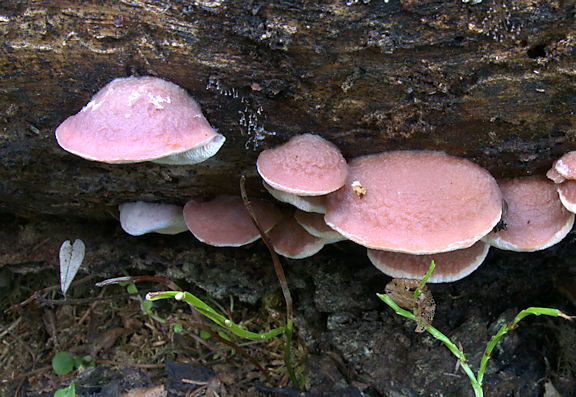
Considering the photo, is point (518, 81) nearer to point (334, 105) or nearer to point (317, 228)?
point (334, 105)

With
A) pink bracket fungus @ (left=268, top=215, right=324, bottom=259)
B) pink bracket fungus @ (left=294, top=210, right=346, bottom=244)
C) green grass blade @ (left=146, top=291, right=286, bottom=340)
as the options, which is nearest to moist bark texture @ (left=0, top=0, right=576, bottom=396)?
pink bracket fungus @ (left=268, top=215, right=324, bottom=259)

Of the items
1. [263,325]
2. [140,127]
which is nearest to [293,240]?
[140,127]

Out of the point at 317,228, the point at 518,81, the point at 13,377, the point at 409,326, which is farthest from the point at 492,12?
the point at 13,377

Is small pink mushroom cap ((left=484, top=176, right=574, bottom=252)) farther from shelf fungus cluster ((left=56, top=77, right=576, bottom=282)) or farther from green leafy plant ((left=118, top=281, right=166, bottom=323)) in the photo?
green leafy plant ((left=118, top=281, right=166, bottom=323))

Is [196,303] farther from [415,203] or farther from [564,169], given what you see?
[564,169]

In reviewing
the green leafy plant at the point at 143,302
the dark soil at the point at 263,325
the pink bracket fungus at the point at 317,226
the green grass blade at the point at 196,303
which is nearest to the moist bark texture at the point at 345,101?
the dark soil at the point at 263,325

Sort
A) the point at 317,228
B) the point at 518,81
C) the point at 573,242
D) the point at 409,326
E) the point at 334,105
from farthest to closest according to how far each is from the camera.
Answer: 1. the point at 409,326
2. the point at 573,242
3. the point at 317,228
4. the point at 334,105
5. the point at 518,81
